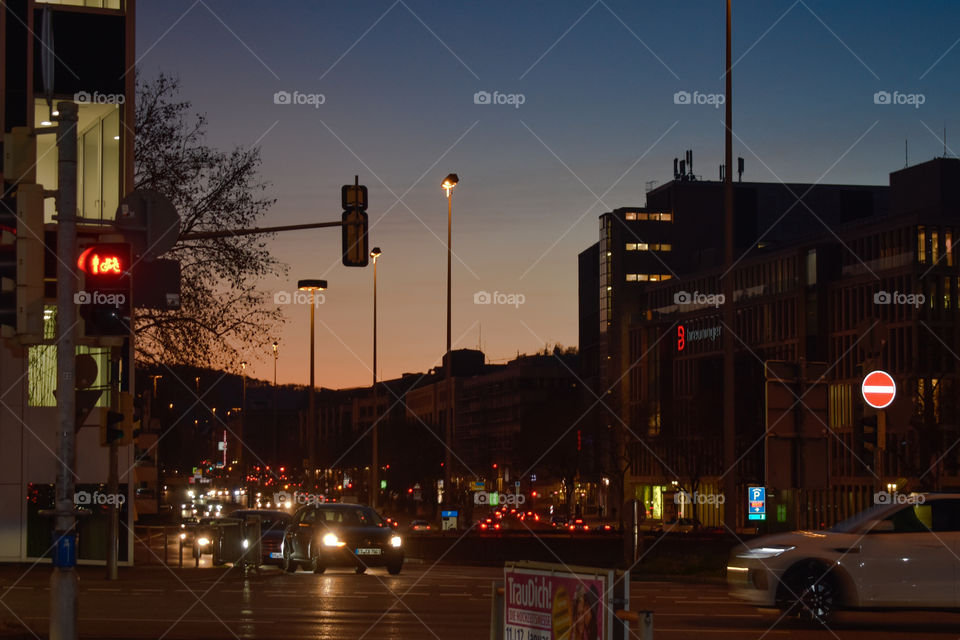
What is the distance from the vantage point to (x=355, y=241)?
70.8ft

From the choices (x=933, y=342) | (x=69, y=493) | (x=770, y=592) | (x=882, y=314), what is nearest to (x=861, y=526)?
(x=770, y=592)

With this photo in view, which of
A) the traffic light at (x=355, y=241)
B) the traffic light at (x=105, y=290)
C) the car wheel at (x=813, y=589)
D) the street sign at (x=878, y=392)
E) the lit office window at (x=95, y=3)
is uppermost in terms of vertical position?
the lit office window at (x=95, y=3)

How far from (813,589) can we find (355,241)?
9308mm

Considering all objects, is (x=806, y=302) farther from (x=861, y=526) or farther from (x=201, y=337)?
(x=861, y=526)

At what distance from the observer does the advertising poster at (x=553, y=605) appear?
291 inches

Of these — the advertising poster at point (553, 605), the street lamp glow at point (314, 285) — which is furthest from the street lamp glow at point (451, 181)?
the advertising poster at point (553, 605)

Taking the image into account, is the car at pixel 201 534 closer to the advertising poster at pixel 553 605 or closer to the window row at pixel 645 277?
the advertising poster at pixel 553 605

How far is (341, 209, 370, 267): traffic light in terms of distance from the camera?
21.5 metres

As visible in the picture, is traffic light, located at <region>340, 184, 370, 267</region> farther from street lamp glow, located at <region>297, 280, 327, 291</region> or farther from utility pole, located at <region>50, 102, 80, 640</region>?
street lamp glow, located at <region>297, 280, 327, 291</region>

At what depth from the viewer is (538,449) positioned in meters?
124

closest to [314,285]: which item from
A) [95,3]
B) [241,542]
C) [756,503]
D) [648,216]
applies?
[95,3]

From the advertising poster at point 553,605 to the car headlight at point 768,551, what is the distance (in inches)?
350

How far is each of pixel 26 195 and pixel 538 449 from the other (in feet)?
374

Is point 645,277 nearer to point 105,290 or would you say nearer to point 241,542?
point 241,542
